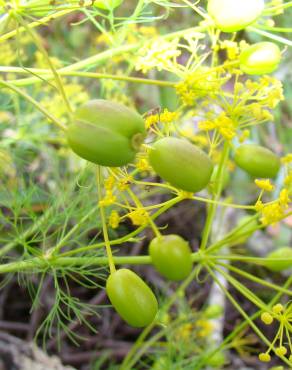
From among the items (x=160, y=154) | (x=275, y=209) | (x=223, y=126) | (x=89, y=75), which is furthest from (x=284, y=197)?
(x=89, y=75)

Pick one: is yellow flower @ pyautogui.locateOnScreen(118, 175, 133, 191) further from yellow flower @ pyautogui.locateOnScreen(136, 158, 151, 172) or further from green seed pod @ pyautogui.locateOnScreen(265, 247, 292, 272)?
green seed pod @ pyautogui.locateOnScreen(265, 247, 292, 272)

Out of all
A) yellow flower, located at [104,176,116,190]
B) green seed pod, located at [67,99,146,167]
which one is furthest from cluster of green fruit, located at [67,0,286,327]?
yellow flower, located at [104,176,116,190]

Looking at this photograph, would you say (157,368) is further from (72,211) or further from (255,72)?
(255,72)

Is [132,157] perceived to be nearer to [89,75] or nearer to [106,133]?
[106,133]

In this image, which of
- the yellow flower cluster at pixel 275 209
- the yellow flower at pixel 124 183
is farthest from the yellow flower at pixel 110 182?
the yellow flower cluster at pixel 275 209

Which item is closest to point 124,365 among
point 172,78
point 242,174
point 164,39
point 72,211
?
point 72,211
